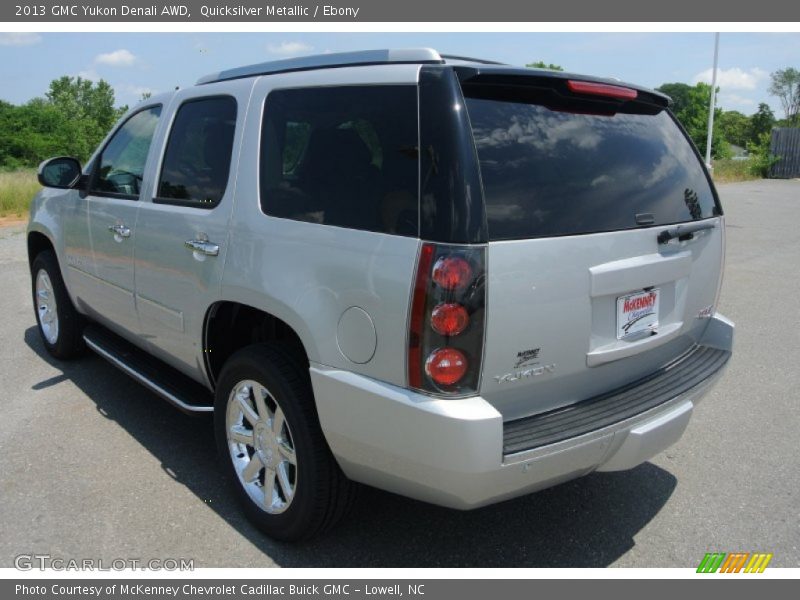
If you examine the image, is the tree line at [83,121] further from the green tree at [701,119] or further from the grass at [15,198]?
the grass at [15,198]

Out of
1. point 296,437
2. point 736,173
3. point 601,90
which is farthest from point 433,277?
point 736,173

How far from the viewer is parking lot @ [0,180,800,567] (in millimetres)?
2979

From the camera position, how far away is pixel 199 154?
3504mm

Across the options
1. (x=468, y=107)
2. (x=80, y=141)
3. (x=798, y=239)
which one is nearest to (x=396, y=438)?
(x=468, y=107)

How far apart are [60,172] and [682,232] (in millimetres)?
3950

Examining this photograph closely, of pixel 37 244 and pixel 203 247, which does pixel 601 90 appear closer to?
pixel 203 247

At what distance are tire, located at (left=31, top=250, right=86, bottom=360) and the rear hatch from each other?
3958 mm

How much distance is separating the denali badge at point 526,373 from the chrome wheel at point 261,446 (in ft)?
3.18

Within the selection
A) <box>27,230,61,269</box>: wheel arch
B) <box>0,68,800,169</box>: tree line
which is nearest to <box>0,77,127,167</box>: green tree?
<box>0,68,800,169</box>: tree line

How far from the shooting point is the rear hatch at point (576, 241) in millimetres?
2369

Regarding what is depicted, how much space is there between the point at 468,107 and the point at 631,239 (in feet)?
2.80

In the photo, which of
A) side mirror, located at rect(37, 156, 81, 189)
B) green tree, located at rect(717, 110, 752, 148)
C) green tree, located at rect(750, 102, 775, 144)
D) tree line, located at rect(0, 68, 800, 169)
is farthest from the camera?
green tree, located at rect(717, 110, 752, 148)

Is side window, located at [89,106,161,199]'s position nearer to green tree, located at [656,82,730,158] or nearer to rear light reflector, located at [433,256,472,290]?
rear light reflector, located at [433,256,472,290]

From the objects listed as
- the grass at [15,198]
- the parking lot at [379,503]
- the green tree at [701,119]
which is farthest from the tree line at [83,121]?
the parking lot at [379,503]
